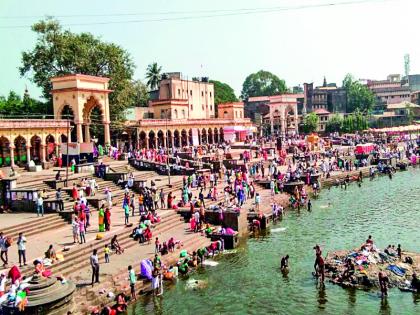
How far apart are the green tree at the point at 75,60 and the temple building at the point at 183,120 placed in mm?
4179

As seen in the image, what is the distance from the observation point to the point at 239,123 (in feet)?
244

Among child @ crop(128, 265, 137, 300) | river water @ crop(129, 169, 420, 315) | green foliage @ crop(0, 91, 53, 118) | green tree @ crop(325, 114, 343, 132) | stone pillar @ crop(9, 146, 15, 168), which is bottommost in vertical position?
river water @ crop(129, 169, 420, 315)

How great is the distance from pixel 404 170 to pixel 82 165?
3680 cm

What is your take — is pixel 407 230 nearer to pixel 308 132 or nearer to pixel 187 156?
pixel 187 156

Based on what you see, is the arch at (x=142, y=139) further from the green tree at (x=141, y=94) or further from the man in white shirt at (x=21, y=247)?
the man in white shirt at (x=21, y=247)

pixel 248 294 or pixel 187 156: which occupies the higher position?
pixel 187 156

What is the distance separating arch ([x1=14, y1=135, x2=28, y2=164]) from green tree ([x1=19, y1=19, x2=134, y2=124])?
12.4 meters

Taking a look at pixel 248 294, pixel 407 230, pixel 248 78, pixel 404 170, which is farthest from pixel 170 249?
pixel 248 78

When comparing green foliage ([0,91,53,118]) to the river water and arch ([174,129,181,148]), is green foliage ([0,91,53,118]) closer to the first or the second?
arch ([174,129,181,148])

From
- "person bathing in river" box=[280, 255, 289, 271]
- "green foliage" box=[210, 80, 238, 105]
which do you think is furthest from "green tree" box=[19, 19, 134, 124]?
"green foliage" box=[210, 80, 238, 105]

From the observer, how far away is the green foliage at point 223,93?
3952 inches

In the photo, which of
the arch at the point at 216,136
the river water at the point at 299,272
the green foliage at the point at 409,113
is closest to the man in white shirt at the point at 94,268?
the river water at the point at 299,272

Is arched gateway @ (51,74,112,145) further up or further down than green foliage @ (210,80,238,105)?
further down

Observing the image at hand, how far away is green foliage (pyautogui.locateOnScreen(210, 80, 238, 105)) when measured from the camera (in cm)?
10038
